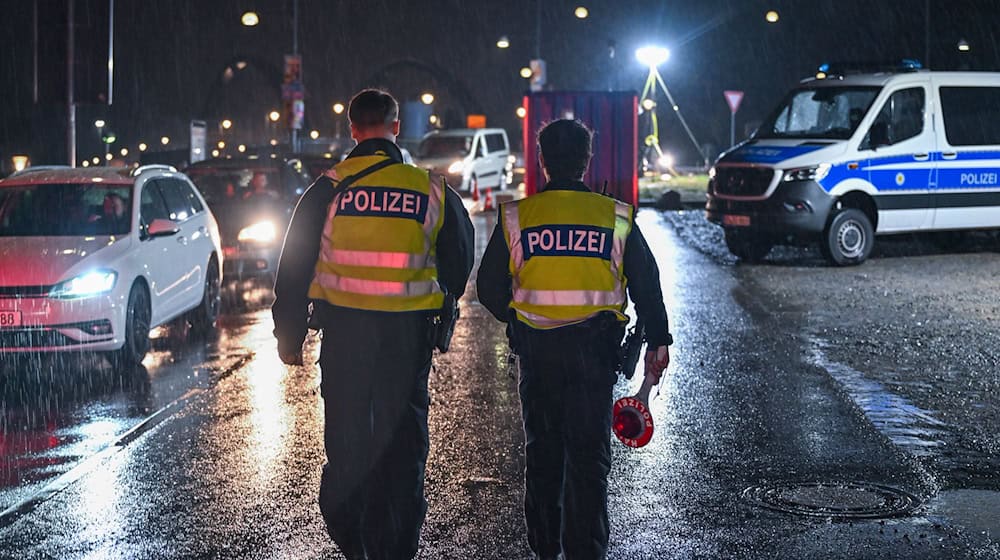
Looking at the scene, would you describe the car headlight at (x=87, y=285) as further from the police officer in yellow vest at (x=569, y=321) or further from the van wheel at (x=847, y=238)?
the van wheel at (x=847, y=238)

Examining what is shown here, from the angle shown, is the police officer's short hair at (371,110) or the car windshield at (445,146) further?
the car windshield at (445,146)

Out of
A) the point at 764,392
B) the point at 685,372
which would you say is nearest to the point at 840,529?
the point at 764,392

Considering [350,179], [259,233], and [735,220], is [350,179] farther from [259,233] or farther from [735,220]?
[735,220]

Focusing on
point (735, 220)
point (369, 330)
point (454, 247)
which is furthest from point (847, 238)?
point (369, 330)

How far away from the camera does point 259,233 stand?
16.7 m

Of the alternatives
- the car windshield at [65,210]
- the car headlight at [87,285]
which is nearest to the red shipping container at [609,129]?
the car windshield at [65,210]

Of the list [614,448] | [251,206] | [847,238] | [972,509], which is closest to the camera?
[972,509]

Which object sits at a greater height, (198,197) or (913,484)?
(198,197)

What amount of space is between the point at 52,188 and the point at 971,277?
10884 mm

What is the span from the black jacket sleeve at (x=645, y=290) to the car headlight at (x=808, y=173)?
13311mm

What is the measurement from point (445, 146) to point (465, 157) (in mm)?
1127

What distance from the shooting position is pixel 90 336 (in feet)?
32.5

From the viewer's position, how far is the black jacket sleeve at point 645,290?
487 cm

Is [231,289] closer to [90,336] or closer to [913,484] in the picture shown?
[90,336]
